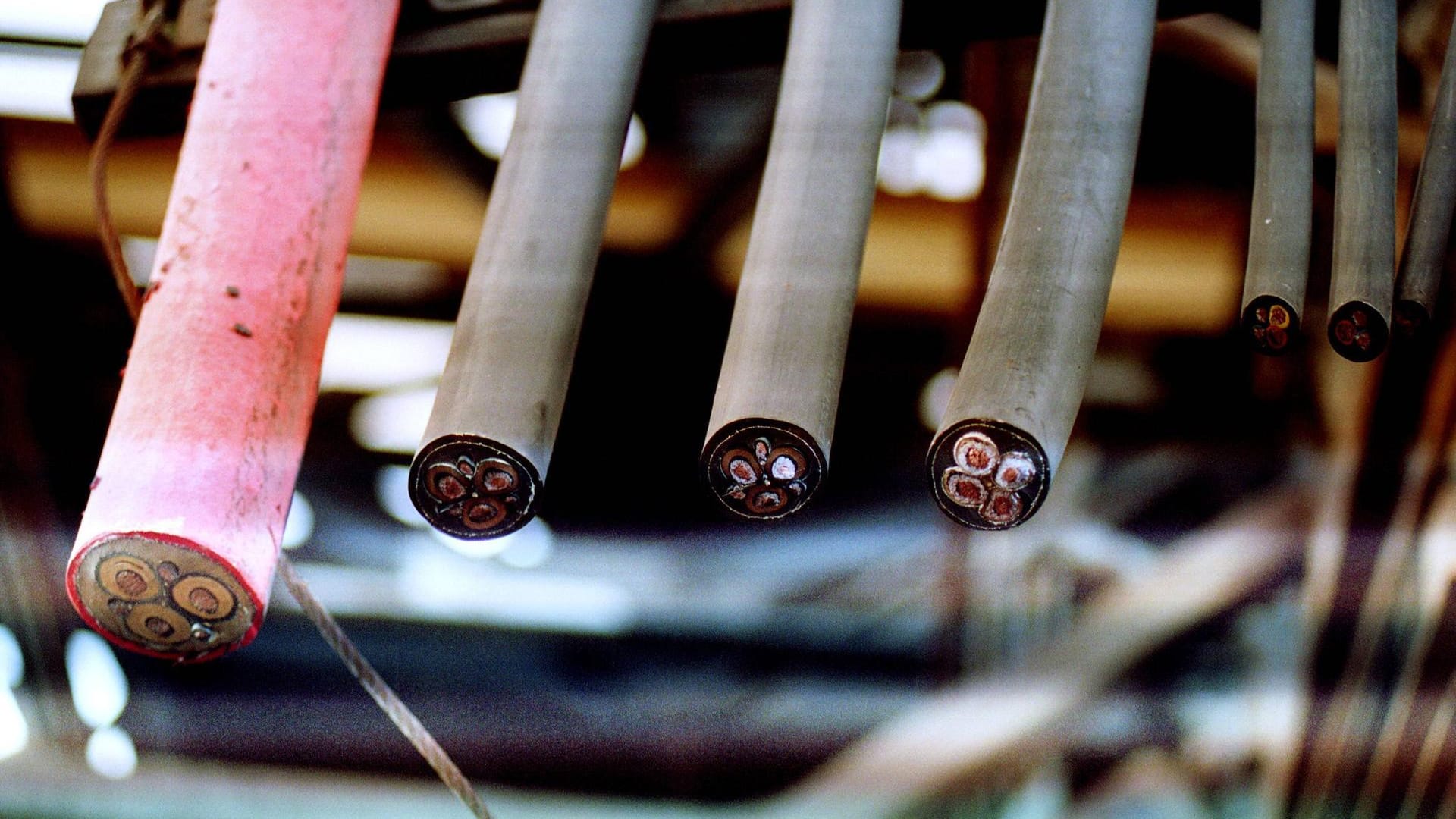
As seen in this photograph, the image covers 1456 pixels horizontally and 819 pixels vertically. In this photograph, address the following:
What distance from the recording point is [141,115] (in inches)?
40.3

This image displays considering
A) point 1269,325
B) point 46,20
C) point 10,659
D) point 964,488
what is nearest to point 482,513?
point 964,488

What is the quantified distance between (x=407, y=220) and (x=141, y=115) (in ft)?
4.18

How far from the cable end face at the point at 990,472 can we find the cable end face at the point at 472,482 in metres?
0.20

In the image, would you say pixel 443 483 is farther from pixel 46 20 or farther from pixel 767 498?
pixel 46 20

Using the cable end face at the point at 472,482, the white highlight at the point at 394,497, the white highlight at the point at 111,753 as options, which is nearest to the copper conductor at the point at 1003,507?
the cable end face at the point at 472,482

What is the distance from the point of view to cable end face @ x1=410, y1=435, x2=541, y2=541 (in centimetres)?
66

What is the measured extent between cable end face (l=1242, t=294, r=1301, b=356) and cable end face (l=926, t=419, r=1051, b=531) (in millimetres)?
224

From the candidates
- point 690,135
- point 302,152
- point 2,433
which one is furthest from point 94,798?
point 302,152

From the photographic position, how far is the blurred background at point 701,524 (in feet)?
7.29

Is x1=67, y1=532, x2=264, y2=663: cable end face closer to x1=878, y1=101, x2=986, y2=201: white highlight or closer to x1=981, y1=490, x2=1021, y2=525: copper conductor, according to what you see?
x1=981, y1=490, x2=1021, y2=525: copper conductor

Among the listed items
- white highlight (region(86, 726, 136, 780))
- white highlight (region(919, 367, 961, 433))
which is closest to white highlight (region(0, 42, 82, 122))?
white highlight (region(86, 726, 136, 780))

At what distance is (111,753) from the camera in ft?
8.37

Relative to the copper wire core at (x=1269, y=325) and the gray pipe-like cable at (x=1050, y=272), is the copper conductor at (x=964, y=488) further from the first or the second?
the copper wire core at (x=1269, y=325)

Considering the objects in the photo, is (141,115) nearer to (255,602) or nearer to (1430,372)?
(255,602)
